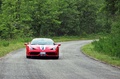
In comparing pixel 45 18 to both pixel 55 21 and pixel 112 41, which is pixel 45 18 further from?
pixel 112 41

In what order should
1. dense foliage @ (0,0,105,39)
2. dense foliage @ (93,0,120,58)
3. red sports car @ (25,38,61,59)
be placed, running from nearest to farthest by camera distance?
1. red sports car @ (25,38,61,59)
2. dense foliage @ (93,0,120,58)
3. dense foliage @ (0,0,105,39)

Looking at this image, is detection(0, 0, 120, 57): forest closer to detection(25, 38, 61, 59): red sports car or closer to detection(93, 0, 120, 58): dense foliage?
detection(93, 0, 120, 58): dense foliage

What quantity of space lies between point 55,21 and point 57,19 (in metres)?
6.81

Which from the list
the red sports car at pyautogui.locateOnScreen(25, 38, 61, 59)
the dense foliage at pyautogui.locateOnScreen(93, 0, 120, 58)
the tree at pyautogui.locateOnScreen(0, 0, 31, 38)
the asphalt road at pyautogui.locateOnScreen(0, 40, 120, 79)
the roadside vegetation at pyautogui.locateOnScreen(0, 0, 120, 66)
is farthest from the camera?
the tree at pyautogui.locateOnScreen(0, 0, 31, 38)

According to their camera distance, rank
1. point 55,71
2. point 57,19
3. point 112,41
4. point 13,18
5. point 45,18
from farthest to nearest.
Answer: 1. point 57,19
2. point 45,18
3. point 13,18
4. point 112,41
5. point 55,71

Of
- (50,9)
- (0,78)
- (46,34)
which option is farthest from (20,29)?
(0,78)

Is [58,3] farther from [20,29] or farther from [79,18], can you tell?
[20,29]

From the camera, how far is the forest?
102 feet

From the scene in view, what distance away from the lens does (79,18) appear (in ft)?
265

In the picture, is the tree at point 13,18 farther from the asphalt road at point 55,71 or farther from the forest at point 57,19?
the asphalt road at point 55,71

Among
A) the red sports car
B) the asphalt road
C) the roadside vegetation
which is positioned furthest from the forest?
the asphalt road

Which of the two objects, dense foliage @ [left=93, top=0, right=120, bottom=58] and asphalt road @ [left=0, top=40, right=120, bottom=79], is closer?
asphalt road @ [left=0, top=40, right=120, bottom=79]

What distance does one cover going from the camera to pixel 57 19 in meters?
71.0

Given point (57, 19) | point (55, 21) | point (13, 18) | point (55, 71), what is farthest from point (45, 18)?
point (55, 71)
